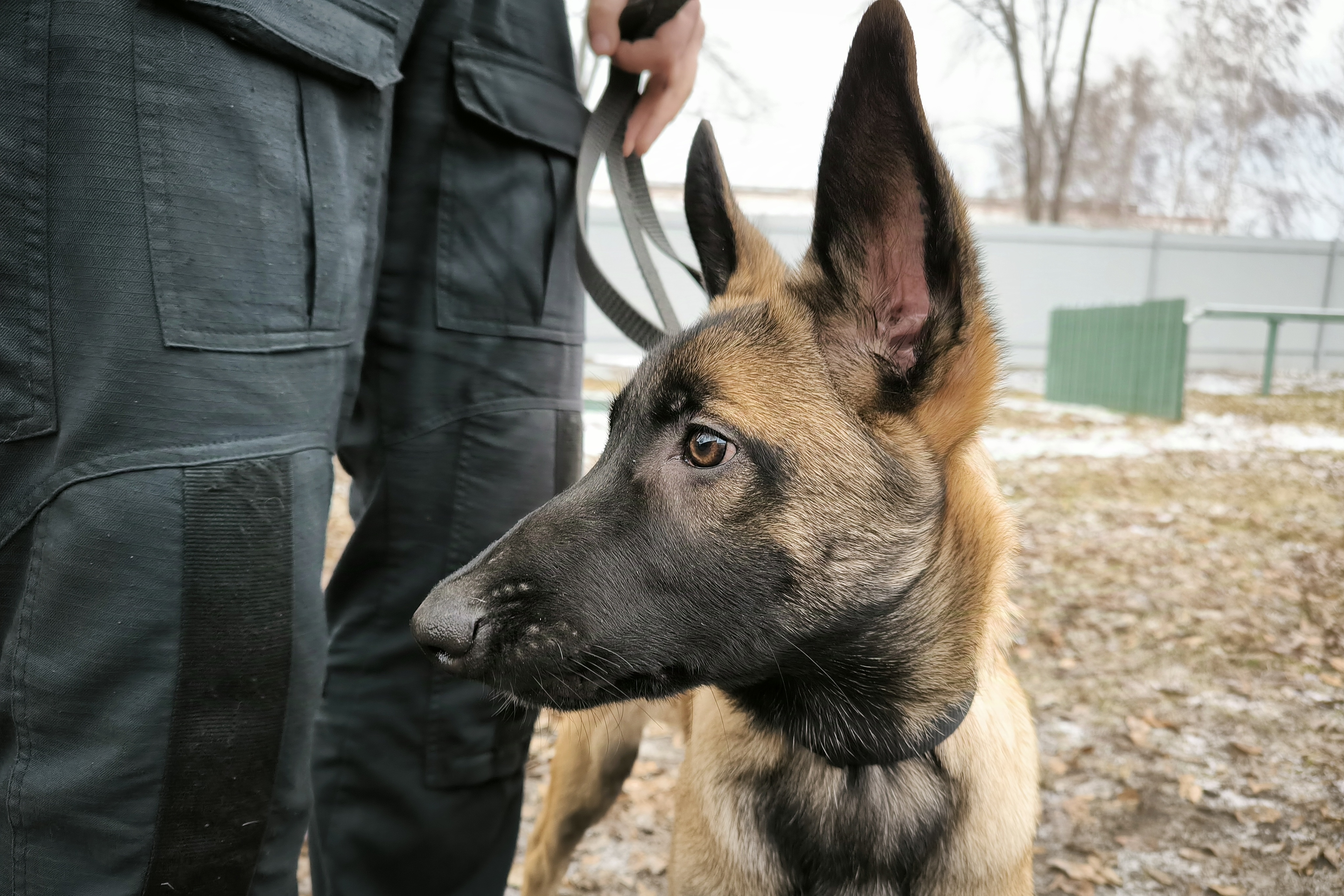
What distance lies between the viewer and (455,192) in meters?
1.97

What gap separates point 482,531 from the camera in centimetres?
207

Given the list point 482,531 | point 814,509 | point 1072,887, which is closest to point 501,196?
point 482,531

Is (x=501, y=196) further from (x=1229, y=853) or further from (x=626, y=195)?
(x=1229, y=853)

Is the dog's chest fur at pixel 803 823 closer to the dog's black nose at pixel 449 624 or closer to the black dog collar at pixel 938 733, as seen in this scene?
the black dog collar at pixel 938 733

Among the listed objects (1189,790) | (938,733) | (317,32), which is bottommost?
(1189,790)

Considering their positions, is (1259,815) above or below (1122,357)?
below

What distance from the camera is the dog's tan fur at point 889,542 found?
166 cm

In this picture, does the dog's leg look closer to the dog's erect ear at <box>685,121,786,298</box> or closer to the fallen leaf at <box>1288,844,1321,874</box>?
the dog's erect ear at <box>685,121,786,298</box>

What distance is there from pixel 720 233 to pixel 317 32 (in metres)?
1.09

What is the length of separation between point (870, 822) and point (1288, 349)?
1392cm

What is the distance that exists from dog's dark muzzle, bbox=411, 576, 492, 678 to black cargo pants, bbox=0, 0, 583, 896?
0.27 metres

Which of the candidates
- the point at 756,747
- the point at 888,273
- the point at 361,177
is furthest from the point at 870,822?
the point at 361,177

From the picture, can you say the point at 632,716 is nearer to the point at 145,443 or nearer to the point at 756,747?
the point at 756,747

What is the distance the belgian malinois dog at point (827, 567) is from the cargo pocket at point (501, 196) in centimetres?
39
